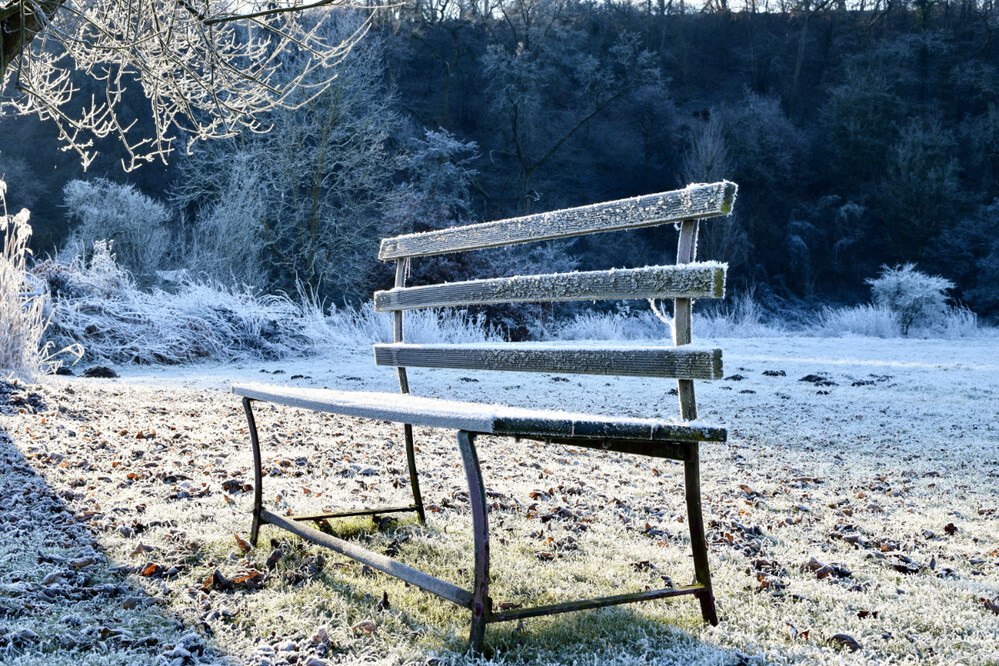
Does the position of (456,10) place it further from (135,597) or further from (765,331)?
(135,597)

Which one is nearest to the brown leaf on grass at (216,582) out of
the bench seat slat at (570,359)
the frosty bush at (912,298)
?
the bench seat slat at (570,359)

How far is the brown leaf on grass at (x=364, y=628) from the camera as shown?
2.06 m

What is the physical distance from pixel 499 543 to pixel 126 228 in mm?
19619

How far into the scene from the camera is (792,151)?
28266mm

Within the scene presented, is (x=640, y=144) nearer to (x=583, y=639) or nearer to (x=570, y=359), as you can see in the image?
(x=570, y=359)

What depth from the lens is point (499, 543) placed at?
9.41 feet

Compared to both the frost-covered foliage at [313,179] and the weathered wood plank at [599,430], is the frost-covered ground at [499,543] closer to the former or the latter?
the weathered wood plank at [599,430]

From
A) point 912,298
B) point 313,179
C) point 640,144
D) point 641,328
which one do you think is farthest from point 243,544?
point 640,144

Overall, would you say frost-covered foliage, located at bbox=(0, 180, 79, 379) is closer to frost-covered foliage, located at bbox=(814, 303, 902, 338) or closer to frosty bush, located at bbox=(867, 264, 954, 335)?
frost-covered foliage, located at bbox=(814, 303, 902, 338)

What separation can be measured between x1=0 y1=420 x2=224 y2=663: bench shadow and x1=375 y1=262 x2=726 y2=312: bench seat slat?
1.35 meters

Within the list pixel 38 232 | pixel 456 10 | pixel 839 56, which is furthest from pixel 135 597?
pixel 839 56

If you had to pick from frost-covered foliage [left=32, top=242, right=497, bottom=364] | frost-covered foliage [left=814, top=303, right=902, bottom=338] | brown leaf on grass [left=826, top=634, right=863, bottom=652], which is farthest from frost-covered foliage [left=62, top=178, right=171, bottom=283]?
brown leaf on grass [left=826, top=634, right=863, bottom=652]

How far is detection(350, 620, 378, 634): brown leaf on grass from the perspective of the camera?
6.76ft

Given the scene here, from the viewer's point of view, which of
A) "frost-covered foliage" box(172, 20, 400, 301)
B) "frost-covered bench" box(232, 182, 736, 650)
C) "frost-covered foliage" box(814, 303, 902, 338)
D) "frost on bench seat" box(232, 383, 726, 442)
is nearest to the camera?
"frost on bench seat" box(232, 383, 726, 442)
